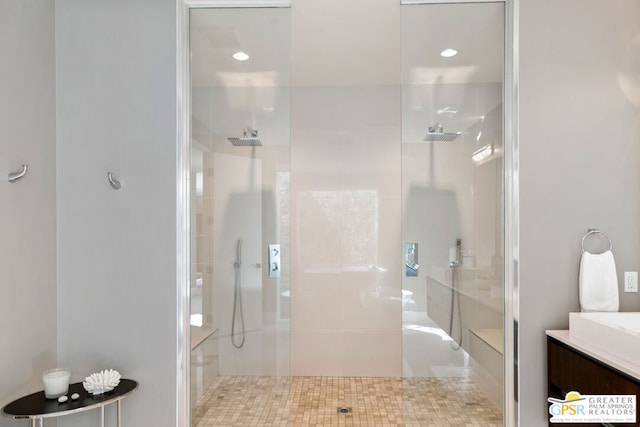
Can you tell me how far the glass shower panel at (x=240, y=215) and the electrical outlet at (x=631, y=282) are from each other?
5.92ft

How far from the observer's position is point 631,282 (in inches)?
94.1

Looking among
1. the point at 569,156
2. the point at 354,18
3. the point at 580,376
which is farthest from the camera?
the point at 354,18

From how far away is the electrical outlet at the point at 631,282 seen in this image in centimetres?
239

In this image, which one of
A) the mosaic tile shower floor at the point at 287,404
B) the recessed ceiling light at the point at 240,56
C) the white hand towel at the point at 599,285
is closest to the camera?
the white hand towel at the point at 599,285

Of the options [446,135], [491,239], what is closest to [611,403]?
[491,239]
